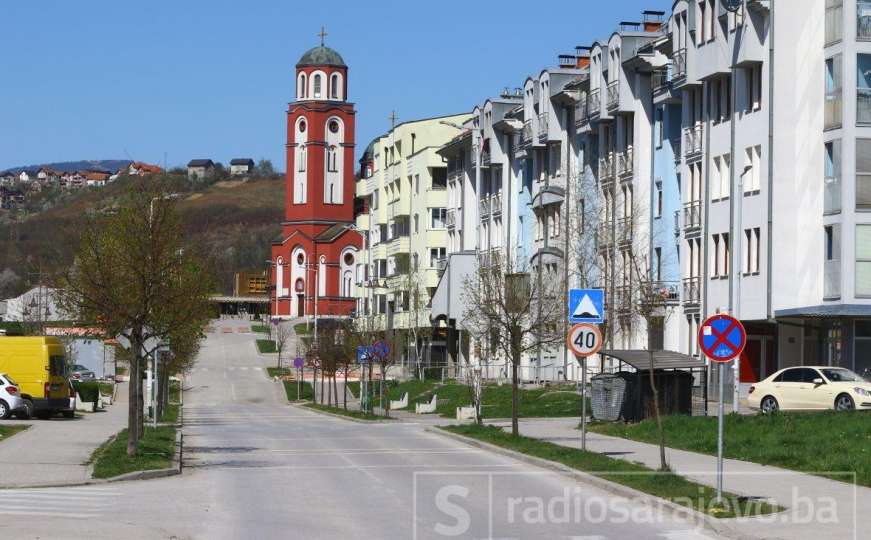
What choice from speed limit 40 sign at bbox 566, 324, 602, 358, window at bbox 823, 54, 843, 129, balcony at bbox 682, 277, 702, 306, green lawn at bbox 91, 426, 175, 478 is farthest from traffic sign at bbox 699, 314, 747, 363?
balcony at bbox 682, 277, 702, 306

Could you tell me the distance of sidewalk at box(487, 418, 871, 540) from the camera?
16.1 meters

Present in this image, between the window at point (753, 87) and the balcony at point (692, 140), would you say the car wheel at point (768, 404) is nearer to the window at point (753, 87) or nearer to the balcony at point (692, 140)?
the window at point (753, 87)

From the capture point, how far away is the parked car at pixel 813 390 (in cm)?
3919

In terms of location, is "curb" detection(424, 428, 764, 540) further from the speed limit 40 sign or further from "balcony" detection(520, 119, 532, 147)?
"balcony" detection(520, 119, 532, 147)

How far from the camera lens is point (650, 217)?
61188mm

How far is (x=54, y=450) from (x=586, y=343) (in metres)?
10.1

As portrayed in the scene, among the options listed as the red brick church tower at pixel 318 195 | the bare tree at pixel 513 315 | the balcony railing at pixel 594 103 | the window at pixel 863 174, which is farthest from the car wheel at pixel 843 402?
the red brick church tower at pixel 318 195

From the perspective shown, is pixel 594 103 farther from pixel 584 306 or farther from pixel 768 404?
pixel 584 306

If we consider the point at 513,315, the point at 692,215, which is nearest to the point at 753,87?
the point at 692,215

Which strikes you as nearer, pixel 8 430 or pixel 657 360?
pixel 657 360

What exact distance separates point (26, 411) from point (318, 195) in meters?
105

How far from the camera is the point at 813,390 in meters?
40.1

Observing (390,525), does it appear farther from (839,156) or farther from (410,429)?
(839,156)

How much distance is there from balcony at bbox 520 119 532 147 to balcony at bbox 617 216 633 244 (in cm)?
1551
